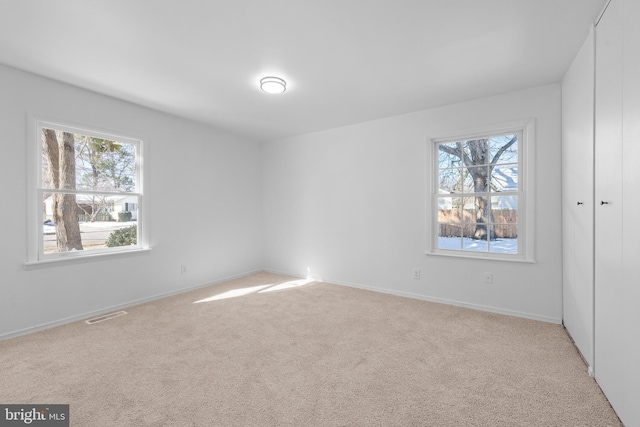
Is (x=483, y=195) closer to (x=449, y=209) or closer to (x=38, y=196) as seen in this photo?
(x=449, y=209)

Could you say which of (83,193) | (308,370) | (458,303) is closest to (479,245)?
(458,303)

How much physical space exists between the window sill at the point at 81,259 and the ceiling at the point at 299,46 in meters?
1.86

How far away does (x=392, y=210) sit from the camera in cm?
405

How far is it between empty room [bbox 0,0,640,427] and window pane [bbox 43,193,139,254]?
0.07 feet

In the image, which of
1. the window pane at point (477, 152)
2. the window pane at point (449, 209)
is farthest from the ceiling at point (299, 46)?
the window pane at point (449, 209)

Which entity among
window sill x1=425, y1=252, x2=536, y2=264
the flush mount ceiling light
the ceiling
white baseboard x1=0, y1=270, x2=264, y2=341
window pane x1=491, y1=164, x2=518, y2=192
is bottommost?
white baseboard x1=0, y1=270, x2=264, y2=341

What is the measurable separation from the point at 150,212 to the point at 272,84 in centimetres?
236

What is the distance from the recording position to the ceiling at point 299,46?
1.91 meters

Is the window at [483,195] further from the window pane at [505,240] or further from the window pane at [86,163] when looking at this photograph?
the window pane at [86,163]

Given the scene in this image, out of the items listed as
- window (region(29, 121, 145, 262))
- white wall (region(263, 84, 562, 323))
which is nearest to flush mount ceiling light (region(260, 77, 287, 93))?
white wall (region(263, 84, 562, 323))

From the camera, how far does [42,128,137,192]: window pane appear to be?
3021 millimetres

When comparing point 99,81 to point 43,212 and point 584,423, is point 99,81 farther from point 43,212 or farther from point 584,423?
point 584,423

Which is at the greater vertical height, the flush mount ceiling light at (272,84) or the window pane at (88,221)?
the flush mount ceiling light at (272,84)

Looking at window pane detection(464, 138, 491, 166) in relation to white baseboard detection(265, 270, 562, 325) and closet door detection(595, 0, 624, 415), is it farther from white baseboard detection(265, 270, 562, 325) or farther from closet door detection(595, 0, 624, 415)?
white baseboard detection(265, 270, 562, 325)
